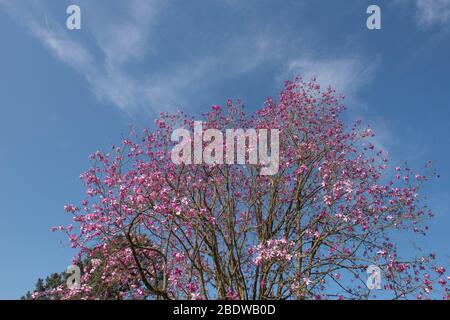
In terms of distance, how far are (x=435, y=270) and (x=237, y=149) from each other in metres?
6.01

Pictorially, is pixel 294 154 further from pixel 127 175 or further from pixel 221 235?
pixel 127 175

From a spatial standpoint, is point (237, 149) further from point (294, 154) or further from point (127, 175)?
point (127, 175)

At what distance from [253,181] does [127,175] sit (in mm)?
3631

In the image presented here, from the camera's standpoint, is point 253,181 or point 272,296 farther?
point 253,181

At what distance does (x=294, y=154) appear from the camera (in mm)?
13859

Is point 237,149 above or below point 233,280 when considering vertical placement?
above

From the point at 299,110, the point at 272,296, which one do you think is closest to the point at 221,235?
the point at 272,296

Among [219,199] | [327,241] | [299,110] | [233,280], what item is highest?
[299,110]
